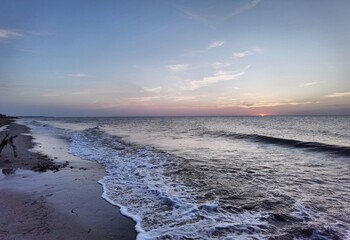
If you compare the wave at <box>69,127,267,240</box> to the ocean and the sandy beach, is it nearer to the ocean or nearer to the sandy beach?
the ocean

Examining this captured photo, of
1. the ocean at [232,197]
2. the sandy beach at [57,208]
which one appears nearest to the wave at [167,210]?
the ocean at [232,197]

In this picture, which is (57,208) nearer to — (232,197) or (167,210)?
(167,210)

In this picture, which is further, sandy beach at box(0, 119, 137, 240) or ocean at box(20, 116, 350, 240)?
ocean at box(20, 116, 350, 240)

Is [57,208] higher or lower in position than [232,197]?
higher

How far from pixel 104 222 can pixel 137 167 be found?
682 cm

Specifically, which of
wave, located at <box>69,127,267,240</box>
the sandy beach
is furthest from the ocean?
the sandy beach

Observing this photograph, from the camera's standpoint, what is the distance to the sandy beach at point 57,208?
17.4 feet

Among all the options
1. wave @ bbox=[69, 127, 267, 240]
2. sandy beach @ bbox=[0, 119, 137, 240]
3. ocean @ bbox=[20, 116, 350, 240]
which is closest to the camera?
sandy beach @ bbox=[0, 119, 137, 240]

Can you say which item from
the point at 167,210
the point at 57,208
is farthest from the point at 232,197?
the point at 57,208

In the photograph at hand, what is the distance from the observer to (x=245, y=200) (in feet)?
25.0

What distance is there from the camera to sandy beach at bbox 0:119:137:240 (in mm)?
5305

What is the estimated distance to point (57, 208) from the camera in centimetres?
665

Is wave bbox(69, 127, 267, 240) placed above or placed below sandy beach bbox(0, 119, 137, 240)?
below

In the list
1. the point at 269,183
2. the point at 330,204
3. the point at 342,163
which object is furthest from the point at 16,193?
the point at 342,163
